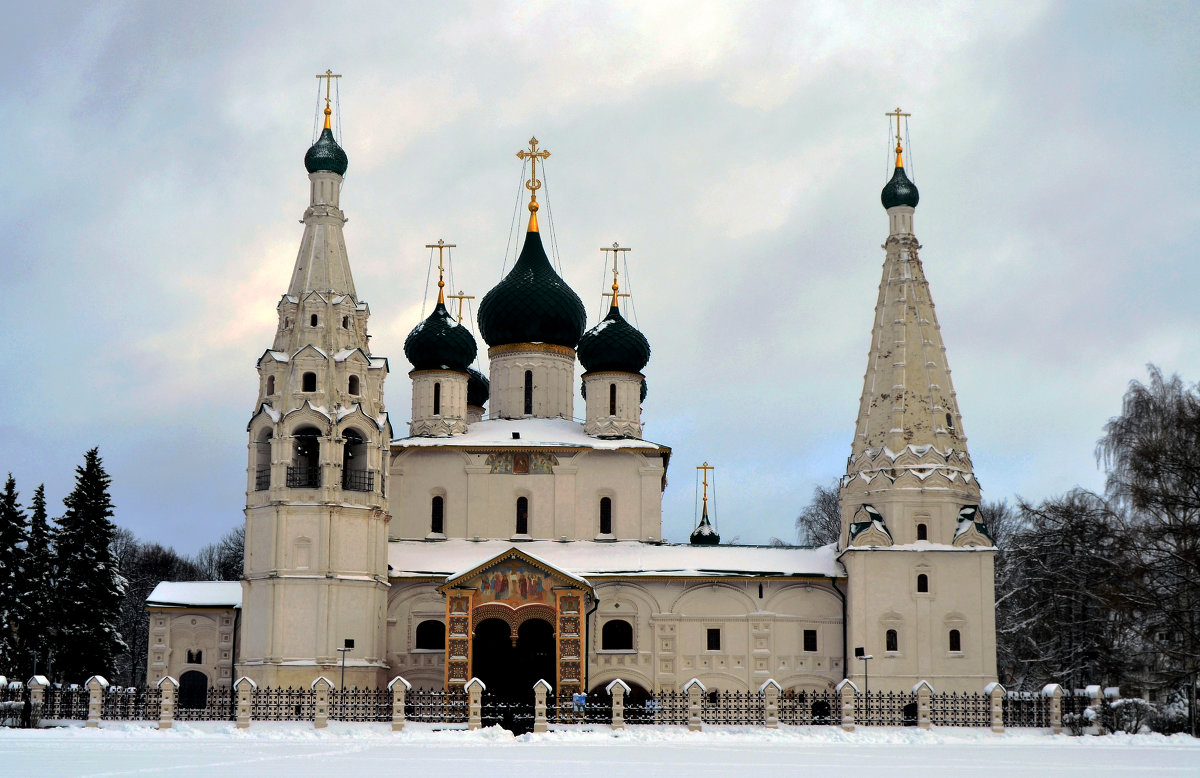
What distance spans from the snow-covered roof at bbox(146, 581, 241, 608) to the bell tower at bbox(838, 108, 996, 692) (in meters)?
14.8

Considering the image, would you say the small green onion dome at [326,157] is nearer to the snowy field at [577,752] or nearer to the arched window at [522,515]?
the arched window at [522,515]

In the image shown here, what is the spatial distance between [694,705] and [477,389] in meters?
17.3

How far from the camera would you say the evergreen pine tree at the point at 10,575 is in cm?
3356

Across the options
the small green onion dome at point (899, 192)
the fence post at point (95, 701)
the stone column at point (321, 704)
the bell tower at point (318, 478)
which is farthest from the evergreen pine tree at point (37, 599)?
the small green onion dome at point (899, 192)

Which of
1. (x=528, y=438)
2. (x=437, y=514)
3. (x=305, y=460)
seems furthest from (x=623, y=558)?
(x=305, y=460)

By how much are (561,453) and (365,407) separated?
557 centimetres

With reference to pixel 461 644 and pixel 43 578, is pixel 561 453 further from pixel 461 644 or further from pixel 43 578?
pixel 43 578

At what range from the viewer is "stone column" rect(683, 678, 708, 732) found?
1059 inches

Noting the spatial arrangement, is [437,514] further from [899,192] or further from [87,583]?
[899,192]

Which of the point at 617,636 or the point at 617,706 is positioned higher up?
the point at 617,636

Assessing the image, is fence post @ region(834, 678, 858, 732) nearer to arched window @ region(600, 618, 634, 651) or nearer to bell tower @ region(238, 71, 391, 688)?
arched window @ region(600, 618, 634, 651)

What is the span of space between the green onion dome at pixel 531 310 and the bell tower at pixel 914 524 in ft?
26.9

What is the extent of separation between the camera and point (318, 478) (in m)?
33.3

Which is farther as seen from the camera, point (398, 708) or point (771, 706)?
point (771, 706)
